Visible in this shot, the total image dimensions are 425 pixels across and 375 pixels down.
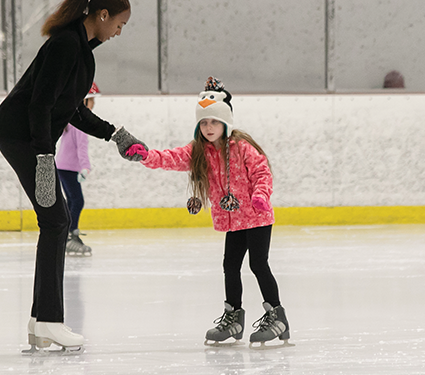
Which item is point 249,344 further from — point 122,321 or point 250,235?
point 122,321

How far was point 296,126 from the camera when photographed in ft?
25.7

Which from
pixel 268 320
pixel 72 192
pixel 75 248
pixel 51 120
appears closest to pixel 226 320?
pixel 268 320

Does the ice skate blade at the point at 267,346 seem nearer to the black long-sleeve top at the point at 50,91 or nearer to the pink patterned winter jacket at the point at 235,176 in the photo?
the pink patterned winter jacket at the point at 235,176

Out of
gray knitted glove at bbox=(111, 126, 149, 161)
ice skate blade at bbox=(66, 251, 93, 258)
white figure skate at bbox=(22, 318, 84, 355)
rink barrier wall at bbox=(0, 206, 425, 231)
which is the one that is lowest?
white figure skate at bbox=(22, 318, 84, 355)

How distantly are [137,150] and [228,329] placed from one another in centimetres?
79

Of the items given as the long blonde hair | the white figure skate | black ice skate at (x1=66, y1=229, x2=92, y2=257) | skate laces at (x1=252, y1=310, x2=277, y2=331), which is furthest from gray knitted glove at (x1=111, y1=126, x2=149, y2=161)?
black ice skate at (x1=66, y1=229, x2=92, y2=257)

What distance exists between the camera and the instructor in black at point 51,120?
7.91 feet

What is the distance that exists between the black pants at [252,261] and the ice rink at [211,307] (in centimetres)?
20

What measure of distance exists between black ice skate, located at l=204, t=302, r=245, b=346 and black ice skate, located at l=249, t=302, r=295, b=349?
7 centimetres

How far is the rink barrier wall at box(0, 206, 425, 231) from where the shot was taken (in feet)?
24.3

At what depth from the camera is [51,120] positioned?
2.53m

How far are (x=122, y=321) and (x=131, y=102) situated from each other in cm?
488

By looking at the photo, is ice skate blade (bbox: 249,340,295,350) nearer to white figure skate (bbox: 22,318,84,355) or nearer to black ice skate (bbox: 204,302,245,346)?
black ice skate (bbox: 204,302,245,346)

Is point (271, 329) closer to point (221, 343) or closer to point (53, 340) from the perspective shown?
point (221, 343)
